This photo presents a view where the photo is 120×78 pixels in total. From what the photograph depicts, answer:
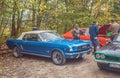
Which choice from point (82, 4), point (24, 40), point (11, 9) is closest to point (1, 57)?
point (24, 40)

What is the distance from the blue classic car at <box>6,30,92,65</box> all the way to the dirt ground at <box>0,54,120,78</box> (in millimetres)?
419

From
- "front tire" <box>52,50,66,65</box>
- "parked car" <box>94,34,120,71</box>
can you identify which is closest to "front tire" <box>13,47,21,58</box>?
"front tire" <box>52,50,66,65</box>

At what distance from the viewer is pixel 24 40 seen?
13.3 m

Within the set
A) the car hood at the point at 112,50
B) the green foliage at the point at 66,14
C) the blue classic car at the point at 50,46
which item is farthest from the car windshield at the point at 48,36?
the green foliage at the point at 66,14

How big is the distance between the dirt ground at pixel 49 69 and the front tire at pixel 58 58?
8.3 inches

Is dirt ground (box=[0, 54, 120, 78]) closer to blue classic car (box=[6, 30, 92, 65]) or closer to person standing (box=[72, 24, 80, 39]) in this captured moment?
blue classic car (box=[6, 30, 92, 65])

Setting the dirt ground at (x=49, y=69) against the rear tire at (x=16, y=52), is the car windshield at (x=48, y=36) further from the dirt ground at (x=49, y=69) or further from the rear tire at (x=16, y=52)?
the rear tire at (x=16, y=52)

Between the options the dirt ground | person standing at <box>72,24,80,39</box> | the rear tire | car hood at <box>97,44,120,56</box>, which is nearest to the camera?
car hood at <box>97,44,120,56</box>

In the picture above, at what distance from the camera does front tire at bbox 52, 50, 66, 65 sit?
11055mm

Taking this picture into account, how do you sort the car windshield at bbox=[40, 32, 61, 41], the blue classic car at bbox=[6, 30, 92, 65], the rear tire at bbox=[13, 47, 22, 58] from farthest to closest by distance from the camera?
1. the rear tire at bbox=[13, 47, 22, 58]
2. the car windshield at bbox=[40, 32, 61, 41]
3. the blue classic car at bbox=[6, 30, 92, 65]

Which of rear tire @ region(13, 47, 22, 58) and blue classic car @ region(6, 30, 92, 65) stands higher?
blue classic car @ region(6, 30, 92, 65)

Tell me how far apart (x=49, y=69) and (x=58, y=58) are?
3.00ft

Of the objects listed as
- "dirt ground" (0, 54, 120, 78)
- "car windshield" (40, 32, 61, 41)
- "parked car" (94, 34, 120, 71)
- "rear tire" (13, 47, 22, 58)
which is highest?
"car windshield" (40, 32, 61, 41)

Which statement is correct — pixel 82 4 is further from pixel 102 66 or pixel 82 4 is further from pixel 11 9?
pixel 102 66
